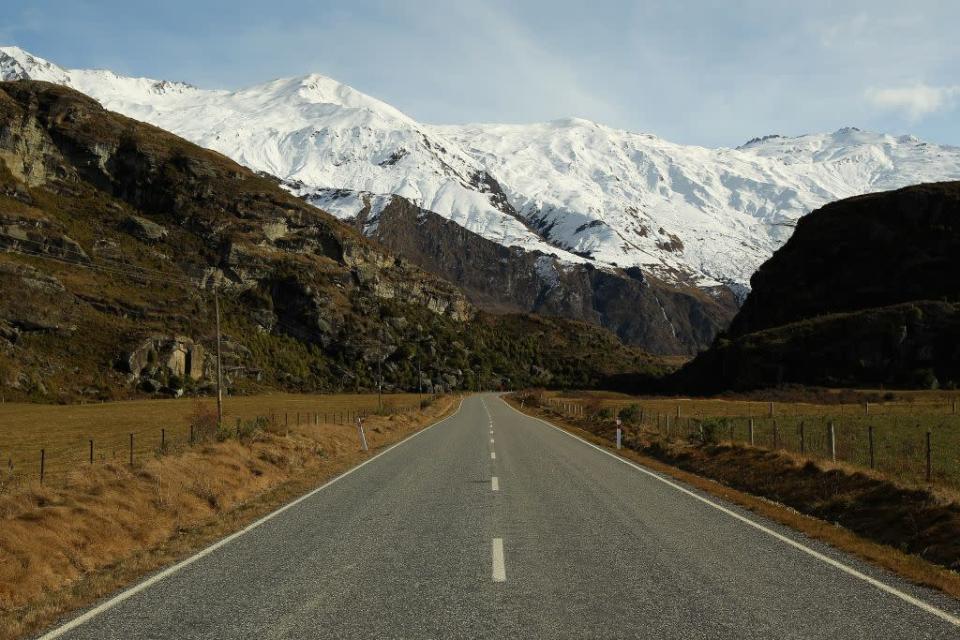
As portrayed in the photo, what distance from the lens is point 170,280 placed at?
127250 millimetres

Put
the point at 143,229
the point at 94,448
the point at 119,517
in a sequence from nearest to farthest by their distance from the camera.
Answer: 1. the point at 119,517
2. the point at 94,448
3. the point at 143,229

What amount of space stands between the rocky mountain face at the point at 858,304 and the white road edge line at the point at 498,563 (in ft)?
Result: 286

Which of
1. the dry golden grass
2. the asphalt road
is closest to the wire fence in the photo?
the dry golden grass

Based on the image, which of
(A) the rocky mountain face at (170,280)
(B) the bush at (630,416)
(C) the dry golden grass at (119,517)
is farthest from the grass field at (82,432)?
(A) the rocky mountain face at (170,280)

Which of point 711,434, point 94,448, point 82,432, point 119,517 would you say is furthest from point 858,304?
point 119,517

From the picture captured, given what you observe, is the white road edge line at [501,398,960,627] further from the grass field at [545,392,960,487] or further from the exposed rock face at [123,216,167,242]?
the exposed rock face at [123,216,167,242]

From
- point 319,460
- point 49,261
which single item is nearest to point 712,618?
point 319,460

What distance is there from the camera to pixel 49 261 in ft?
357

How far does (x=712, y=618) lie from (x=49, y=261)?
122 metres

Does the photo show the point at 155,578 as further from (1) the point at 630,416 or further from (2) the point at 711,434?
(1) the point at 630,416

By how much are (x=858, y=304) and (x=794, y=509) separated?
104 meters

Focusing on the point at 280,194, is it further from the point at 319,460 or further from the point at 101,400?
the point at 319,460

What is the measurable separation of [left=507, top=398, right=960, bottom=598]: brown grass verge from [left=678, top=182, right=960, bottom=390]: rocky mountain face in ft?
238

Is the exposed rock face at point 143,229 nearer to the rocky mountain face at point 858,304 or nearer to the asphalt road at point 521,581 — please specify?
the rocky mountain face at point 858,304
